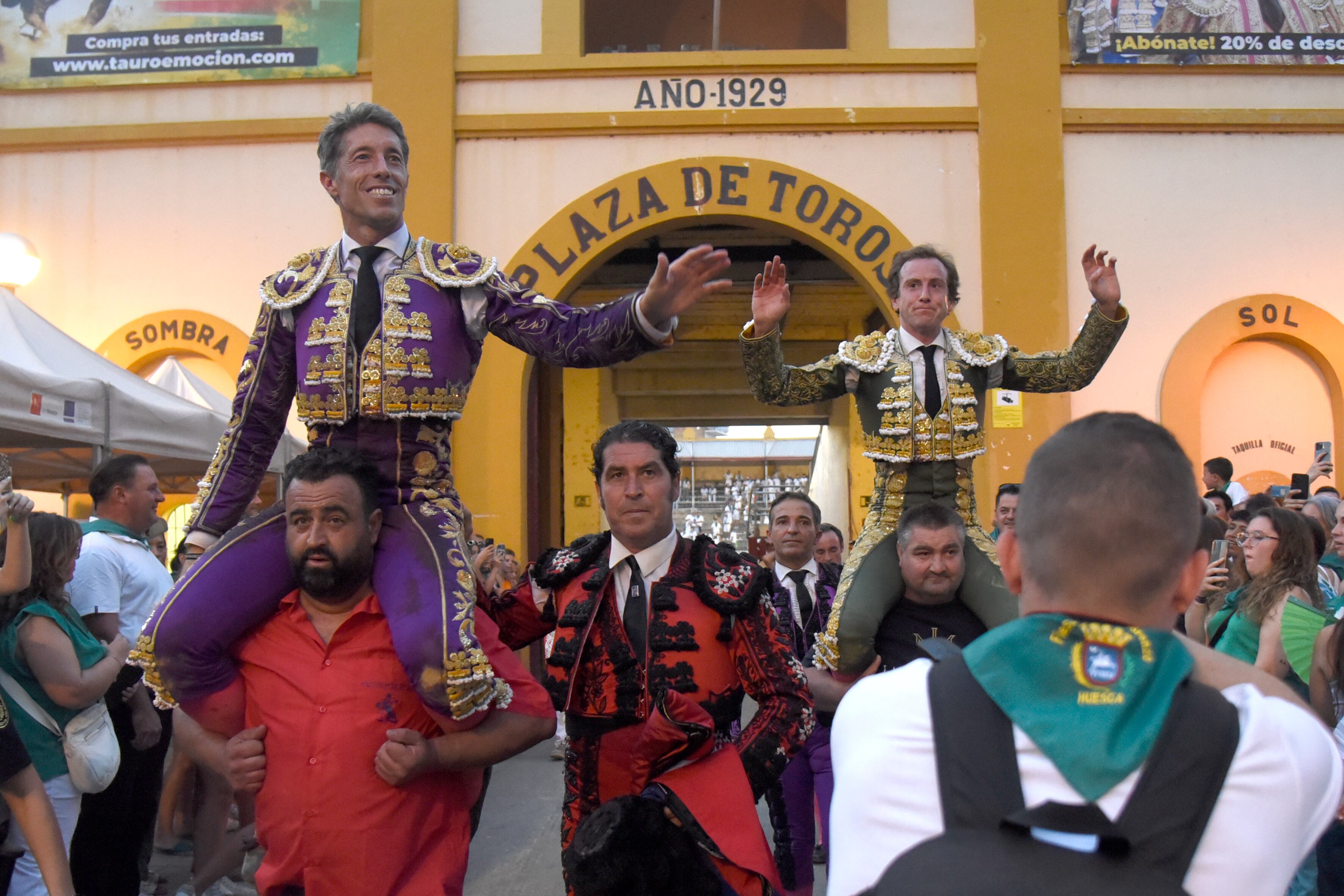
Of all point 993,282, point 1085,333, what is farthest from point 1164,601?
point 993,282

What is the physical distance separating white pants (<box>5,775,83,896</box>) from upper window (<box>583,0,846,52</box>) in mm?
10294

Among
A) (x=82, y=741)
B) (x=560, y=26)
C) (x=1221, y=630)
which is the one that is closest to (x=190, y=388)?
(x=560, y=26)

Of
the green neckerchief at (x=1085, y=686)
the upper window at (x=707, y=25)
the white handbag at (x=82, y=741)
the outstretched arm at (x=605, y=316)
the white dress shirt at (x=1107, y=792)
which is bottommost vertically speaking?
the white handbag at (x=82, y=741)

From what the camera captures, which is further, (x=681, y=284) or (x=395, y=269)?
(x=395, y=269)

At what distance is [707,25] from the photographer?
45.5 ft

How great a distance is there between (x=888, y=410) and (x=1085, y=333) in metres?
0.80

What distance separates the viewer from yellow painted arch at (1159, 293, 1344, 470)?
9.49 m

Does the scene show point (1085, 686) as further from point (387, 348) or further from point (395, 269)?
point (395, 269)

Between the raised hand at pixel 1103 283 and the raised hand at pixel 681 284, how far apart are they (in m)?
1.79

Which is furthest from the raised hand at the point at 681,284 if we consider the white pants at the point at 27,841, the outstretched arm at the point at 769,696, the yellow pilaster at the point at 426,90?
the yellow pilaster at the point at 426,90

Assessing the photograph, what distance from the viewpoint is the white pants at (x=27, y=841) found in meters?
4.12

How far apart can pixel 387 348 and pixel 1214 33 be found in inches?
360

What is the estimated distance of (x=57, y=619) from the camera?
14.5 ft

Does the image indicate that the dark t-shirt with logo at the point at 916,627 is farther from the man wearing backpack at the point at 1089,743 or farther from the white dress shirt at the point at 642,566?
the man wearing backpack at the point at 1089,743
